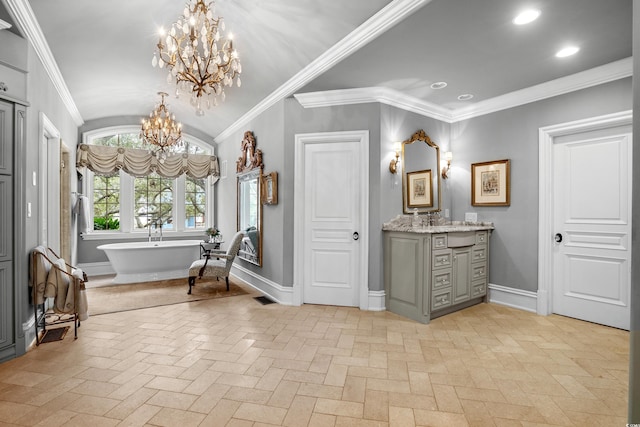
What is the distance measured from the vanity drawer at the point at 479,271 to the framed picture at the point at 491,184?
84 cm

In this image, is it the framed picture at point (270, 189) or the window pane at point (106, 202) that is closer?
the framed picture at point (270, 189)

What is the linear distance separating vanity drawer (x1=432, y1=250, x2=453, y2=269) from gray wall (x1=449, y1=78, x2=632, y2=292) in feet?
3.42

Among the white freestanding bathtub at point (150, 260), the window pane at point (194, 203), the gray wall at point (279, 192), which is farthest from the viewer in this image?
the window pane at point (194, 203)

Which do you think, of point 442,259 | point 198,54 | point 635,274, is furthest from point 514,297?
point 198,54

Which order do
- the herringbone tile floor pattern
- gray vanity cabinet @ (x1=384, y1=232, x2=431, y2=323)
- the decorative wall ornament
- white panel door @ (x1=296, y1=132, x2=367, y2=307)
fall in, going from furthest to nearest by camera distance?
the decorative wall ornament
white panel door @ (x1=296, y1=132, x2=367, y2=307)
gray vanity cabinet @ (x1=384, y1=232, x2=431, y2=323)
the herringbone tile floor pattern

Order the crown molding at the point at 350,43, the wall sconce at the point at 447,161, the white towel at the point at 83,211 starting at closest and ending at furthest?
the crown molding at the point at 350,43 → the wall sconce at the point at 447,161 → the white towel at the point at 83,211

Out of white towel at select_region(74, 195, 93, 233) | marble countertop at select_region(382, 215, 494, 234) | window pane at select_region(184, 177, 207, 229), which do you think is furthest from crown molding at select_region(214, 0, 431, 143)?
white towel at select_region(74, 195, 93, 233)

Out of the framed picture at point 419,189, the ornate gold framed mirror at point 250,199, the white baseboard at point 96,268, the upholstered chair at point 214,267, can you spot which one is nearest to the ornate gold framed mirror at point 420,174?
the framed picture at point 419,189

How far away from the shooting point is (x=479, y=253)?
4.07m

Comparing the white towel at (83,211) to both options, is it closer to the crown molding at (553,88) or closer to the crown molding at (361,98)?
the crown molding at (361,98)

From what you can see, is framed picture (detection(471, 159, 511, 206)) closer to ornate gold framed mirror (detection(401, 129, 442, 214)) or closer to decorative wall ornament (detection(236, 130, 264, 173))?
ornate gold framed mirror (detection(401, 129, 442, 214))

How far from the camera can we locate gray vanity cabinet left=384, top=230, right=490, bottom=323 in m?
3.46

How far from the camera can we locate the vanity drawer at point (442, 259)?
3.49m

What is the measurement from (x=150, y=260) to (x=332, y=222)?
11.2 ft
